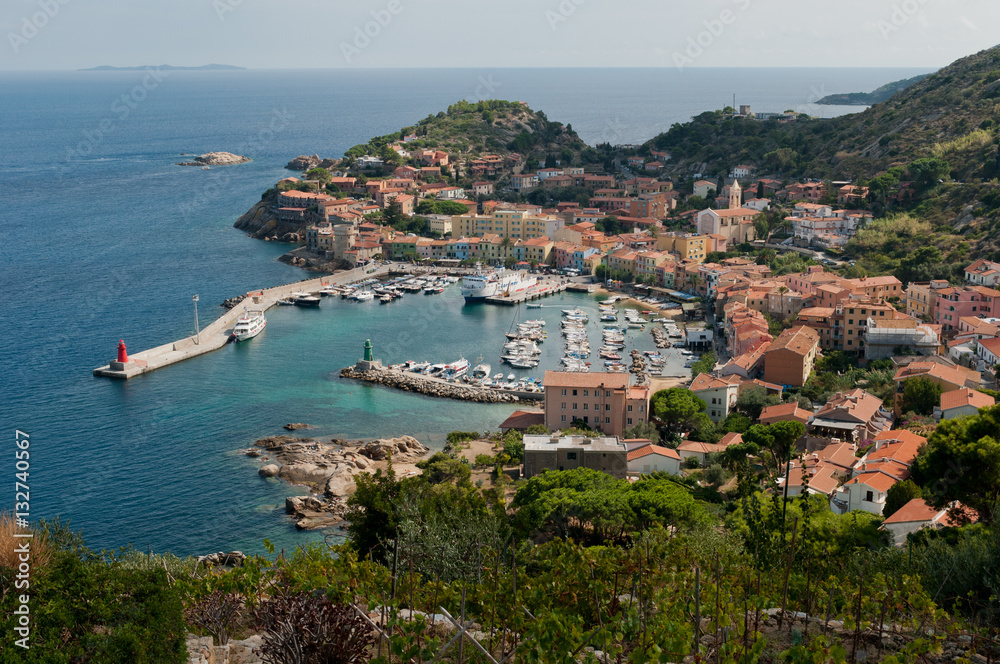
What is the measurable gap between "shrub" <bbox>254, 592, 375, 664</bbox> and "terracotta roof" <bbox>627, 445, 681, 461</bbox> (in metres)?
9.39

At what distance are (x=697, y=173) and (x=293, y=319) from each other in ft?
76.2

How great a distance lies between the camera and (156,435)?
14797 mm

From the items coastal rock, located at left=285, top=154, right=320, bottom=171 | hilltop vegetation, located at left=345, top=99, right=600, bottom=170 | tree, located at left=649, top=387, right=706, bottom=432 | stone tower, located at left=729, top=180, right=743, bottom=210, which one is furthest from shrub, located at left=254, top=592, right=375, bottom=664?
coastal rock, located at left=285, top=154, right=320, bottom=171

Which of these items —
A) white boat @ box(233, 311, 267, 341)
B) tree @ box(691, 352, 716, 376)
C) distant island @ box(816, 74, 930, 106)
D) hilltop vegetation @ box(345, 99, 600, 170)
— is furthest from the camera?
distant island @ box(816, 74, 930, 106)

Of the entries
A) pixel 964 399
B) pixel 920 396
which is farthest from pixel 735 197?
pixel 964 399

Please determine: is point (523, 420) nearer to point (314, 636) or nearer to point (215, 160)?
point (314, 636)

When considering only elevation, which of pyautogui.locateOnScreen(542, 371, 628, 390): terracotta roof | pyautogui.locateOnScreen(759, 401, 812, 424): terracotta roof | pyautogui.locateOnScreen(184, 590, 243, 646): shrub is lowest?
pyautogui.locateOnScreen(759, 401, 812, 424): terracotta roof

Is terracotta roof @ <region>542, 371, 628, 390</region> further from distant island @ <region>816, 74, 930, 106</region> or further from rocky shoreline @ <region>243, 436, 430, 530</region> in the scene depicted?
distant island @ <region>816, 74, 930, 106</region>

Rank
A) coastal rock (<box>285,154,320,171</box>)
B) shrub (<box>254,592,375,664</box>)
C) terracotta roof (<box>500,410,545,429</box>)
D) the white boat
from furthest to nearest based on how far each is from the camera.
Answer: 1. coastal rock (<box>285,154,320,171</box>)
2. the white boat
3. terracotta roof (<box>500,410,545,429</box>)
4. shrub (<box>254,592,375,664</box>)

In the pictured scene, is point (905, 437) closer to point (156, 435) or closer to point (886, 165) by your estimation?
point (156, 435)

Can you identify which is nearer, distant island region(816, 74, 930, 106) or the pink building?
the pink building

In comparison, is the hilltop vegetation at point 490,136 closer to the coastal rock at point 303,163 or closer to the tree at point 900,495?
the coastal rock at point 303,163

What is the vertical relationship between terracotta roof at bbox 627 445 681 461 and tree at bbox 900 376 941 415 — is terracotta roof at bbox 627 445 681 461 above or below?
below

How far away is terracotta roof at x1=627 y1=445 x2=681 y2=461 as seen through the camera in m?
12.7
